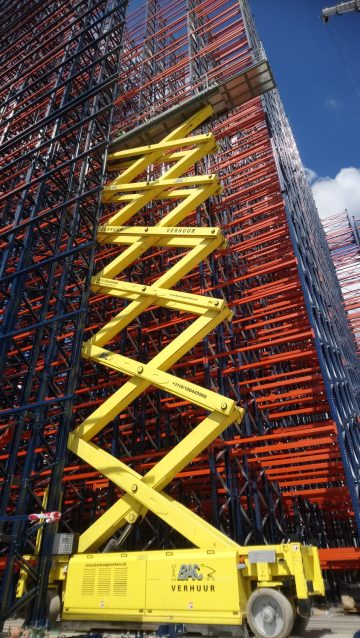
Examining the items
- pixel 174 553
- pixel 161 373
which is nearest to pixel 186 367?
pixel 161 373

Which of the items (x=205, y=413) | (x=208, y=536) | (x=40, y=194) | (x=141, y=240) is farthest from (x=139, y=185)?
(x=208, y=536)

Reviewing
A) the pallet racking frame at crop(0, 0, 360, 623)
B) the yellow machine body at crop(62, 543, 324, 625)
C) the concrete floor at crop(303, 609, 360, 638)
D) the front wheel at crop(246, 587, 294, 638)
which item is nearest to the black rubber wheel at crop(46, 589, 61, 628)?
the pallet racking frame at crop(0, 0, 360, 623)

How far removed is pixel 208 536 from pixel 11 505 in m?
9.28

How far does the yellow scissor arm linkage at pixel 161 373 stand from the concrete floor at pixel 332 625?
1.83m

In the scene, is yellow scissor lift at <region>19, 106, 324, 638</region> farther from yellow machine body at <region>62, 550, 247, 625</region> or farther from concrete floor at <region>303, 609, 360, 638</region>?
concrete floor at <region>303, 609, 360, 638</region>

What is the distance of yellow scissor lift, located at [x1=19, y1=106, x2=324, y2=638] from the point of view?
5.79m

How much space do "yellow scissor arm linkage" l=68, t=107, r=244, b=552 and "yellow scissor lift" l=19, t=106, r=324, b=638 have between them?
0.07 feet

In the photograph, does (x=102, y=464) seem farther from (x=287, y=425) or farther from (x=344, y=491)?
(x=287, y=425)

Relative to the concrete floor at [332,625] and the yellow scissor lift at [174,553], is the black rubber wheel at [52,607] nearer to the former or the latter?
the yellow scissor lift at [174,553]

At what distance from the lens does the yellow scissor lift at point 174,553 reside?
579 centimetres

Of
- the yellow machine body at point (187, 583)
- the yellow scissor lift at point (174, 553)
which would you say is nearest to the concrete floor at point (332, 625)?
the yellow scissor lift at point (174, 553)

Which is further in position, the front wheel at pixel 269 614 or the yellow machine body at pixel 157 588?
the yellow machine body at pixel 157 588

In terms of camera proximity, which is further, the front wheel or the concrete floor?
the concrete floor

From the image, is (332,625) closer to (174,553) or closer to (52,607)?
(174,553)
